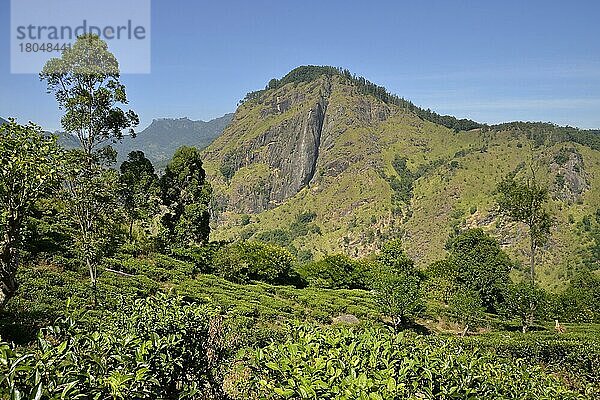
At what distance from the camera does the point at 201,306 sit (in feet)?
20.7

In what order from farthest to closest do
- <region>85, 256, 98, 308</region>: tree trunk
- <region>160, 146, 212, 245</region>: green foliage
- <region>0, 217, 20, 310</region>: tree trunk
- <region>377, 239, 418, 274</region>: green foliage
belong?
<region>377, 239, 418, 274</region>: green foliage
<region>160, 146, 212, 245</region>: green foliage
<region>85, 256, 98, 308</region>: tree trunk
<region>0, 217, 20, 310</region>: tree trunk

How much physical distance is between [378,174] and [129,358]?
5106 inches

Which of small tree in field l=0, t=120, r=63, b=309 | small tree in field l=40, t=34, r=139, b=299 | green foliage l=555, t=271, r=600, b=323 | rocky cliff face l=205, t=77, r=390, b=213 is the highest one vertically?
rocky cliff face l=205, t=77, r=390, b=213

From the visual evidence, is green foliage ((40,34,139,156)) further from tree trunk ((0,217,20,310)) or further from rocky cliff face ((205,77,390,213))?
rocky cliff face ((205,77,390,213))

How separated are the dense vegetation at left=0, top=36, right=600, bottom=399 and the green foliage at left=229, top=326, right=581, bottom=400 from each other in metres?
0.02

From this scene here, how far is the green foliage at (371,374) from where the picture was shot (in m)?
3.33

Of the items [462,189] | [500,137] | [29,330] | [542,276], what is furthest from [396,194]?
[29,330]

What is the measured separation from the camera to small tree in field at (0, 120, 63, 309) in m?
8.08

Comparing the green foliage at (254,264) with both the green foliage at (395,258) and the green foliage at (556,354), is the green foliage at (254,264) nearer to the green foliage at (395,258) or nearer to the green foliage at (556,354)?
the green foliage at (395,258)

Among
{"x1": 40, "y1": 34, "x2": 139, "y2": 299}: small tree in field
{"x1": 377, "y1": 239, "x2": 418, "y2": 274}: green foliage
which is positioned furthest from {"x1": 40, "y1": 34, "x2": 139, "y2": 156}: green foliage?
{"x1": 377, "y1": 239, "x2": 418, "y2": 274}: green foliage

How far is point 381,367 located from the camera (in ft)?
13.6

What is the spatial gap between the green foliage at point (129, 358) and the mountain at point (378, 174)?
73958 mm

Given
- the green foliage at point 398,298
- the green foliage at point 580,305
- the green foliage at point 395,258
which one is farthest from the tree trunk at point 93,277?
the green foliage at point 580,305

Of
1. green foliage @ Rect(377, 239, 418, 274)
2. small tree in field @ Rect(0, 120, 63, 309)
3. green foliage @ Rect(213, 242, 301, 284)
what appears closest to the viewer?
small tree in field @ Rect(0, 120, 63, 309)
